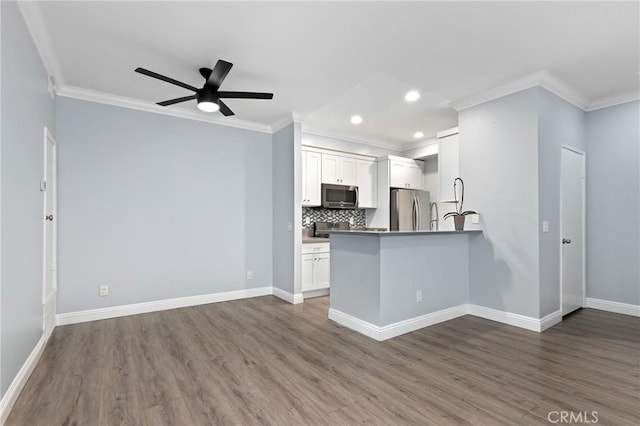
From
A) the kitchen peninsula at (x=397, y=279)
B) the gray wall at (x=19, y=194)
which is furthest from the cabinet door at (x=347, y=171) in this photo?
the gray wall at (x=19, y=194)

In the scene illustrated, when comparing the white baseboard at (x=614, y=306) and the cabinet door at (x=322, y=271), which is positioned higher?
the cabinet door at (x=322, y=271)

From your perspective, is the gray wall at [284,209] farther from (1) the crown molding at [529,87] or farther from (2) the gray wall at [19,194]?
(2) the gray wall at [19,194]

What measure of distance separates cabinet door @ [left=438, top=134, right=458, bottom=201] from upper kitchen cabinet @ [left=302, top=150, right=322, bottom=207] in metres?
1.92

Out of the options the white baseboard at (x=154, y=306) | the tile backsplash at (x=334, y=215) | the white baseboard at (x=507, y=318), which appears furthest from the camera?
the tile backsplash at (x=334, y=215)

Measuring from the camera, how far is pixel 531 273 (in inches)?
133

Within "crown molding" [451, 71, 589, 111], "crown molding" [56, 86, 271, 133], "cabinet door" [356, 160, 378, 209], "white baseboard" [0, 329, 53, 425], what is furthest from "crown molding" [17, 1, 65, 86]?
"cabinet door" [356, 160, 378, 209]

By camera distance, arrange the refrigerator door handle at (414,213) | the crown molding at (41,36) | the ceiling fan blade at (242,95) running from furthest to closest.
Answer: the refrigerator door handle at (414,213) → the ceiling fan blade at (242,95) → the crown molding at (41,36)

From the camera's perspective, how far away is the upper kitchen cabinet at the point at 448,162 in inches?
168

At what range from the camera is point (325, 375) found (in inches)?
94.2

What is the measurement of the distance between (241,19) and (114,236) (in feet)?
9.55

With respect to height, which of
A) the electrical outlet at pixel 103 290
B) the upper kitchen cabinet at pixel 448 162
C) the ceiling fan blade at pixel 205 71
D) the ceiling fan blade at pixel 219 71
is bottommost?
the electrical outlet at pixel 103 290

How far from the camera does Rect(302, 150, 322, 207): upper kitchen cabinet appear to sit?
5.21 m

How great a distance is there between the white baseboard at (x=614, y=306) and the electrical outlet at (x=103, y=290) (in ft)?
19.6

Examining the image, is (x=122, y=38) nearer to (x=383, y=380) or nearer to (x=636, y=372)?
(x=383, y=380)
